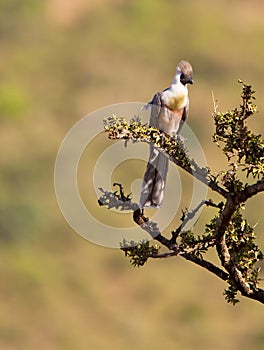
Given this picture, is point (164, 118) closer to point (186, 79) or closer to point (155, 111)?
point (155, 111)

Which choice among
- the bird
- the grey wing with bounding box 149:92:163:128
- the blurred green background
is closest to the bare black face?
the bird

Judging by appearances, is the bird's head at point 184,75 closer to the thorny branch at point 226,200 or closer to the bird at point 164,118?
the bird at point 164,118

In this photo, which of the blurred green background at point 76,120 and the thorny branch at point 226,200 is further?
the blurred green background at point 76,120

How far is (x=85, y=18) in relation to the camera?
40906 mm

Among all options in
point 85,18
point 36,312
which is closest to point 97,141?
point 36,312

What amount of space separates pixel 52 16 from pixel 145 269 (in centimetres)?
1804

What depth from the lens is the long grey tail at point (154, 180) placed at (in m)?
7.89


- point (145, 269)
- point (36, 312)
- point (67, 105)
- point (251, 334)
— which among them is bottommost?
point (36, 312)

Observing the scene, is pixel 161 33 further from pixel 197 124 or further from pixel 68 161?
pixel 68 161

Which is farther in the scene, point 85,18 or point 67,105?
point 85,18

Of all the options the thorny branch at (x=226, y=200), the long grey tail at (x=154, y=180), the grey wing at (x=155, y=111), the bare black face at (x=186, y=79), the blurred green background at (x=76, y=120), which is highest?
the blurred green background at (x=76, y=120)

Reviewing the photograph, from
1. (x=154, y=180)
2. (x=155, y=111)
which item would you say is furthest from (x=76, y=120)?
(x=154, y=180)

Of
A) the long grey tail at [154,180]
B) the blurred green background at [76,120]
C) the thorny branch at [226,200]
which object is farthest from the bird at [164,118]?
the blurred green background at [76,120]

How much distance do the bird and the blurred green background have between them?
11894 mm
